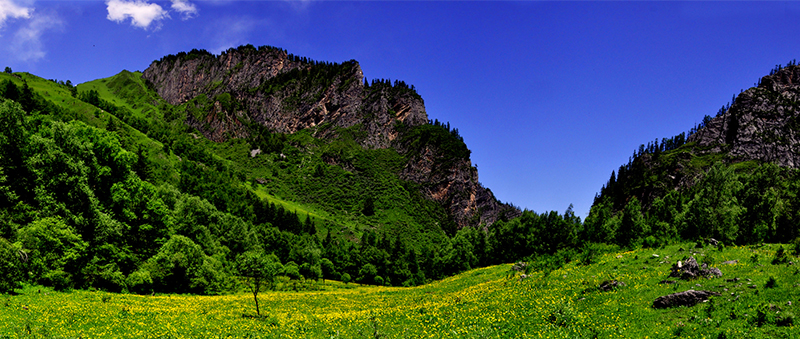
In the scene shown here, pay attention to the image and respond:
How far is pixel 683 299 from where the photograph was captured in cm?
1816

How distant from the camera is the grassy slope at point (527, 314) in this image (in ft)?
52.6

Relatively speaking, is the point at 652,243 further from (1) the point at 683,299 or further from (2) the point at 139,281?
(2) the point at 139,281

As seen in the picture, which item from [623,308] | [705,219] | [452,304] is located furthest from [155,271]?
[705,219]

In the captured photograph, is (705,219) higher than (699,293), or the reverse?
(705,219)

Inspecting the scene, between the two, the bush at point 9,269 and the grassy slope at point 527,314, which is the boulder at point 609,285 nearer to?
the grassy slope at point 527,314

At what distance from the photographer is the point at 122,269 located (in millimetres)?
43750

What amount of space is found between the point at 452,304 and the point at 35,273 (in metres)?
35.3

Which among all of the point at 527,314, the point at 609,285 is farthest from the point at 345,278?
the point at 527,314

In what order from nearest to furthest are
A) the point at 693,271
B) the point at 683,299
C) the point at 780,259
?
the point at 683,299
the point at 693,271
the point at 780,259

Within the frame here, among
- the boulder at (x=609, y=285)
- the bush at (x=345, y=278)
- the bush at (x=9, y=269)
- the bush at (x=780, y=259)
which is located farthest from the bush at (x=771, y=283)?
the bush at (x=345, y=278)

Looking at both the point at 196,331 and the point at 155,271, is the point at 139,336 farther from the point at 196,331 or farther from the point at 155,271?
the point at 155,271

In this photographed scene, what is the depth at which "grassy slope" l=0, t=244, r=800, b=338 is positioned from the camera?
16047mm

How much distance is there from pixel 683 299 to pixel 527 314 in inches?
294

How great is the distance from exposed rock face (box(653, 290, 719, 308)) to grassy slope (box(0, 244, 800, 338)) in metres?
0.45
